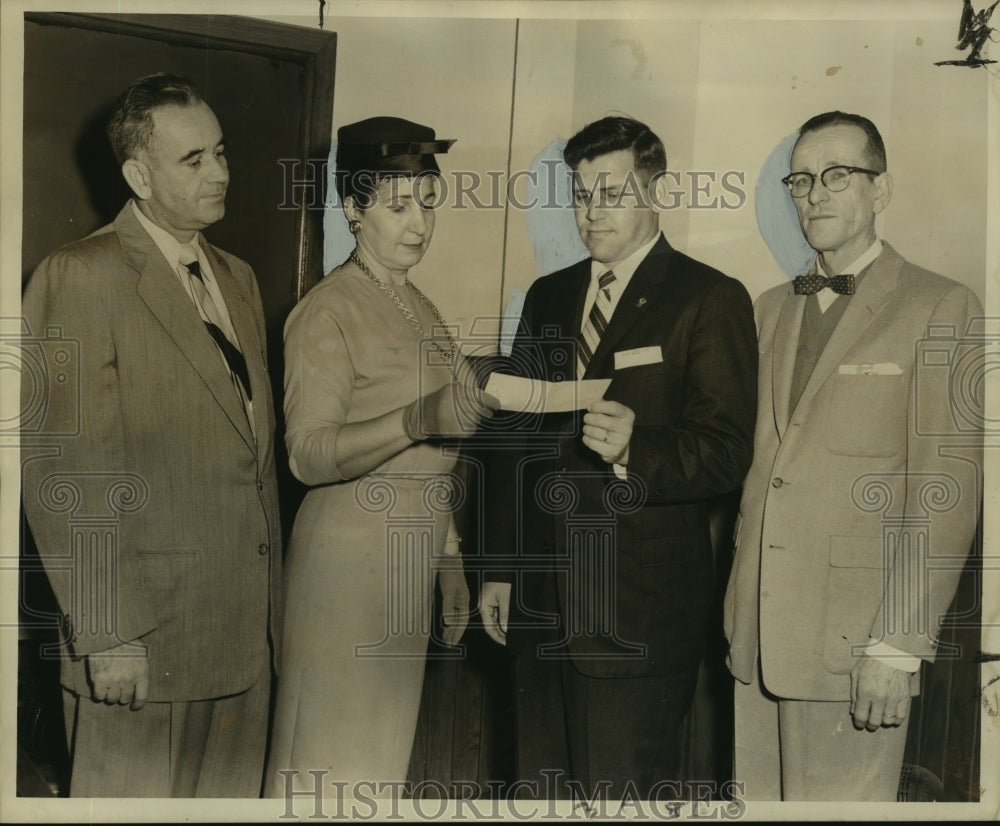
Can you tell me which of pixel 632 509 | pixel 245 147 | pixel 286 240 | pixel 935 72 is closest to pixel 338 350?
pixel 286 240

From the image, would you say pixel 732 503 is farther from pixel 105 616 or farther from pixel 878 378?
pixel 105 616

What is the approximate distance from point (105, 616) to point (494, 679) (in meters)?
1.07

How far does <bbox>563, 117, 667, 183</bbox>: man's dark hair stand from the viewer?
327 centimetres

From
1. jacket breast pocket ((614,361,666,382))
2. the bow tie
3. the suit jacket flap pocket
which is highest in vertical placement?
the bow tie

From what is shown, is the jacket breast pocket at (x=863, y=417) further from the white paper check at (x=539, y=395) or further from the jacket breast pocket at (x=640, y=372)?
the white paper check at (x=539, y=395)

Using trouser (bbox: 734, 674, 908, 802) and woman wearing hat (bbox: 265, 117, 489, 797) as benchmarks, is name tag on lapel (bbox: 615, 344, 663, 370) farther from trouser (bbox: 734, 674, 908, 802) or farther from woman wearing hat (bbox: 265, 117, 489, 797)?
trouser (bbox: 734, 674, 908, 802)

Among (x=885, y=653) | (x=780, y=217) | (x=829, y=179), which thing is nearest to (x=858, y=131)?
(x=829, y=179)

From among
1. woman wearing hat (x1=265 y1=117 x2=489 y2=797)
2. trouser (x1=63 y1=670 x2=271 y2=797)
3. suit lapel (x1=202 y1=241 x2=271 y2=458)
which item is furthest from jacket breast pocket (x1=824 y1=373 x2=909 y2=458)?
trouser (x1=63 y1=670 x2=271 y2=797)

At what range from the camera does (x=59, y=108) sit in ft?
10.7

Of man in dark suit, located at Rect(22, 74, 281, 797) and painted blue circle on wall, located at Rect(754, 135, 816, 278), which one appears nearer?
man in dark suit, located at Rect(22, 74, 281, 797)

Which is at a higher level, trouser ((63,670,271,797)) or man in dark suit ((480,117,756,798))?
man in dark suit ((480,117,756,798))

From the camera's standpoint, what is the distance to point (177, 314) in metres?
3.17

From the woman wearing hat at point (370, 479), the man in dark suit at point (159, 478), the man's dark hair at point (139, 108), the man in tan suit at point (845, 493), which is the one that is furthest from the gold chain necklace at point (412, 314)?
the man in tan suit at point (845, 493)

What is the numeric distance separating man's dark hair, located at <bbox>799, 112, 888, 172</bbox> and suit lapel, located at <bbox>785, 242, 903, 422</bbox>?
27 centimetres
